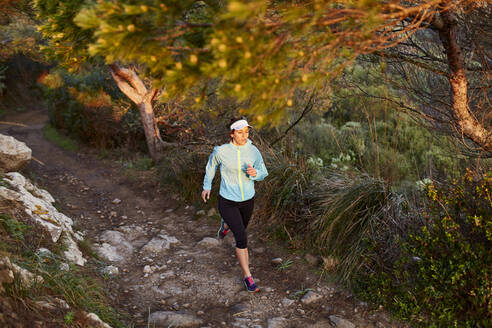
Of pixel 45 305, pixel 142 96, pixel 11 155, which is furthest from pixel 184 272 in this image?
pixel 142 96

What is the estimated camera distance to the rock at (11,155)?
607 centimetres

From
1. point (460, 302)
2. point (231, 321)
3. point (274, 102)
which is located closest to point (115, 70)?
point (231, 321)

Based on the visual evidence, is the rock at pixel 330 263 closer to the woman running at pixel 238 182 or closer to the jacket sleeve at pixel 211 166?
the woman running at pixel 238 182

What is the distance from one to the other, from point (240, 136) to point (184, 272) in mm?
1992

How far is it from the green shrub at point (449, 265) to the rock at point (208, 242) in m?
2.44

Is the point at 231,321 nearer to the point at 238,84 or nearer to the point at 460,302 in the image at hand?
the point at 460,302

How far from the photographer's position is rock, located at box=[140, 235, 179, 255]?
5.55 meters

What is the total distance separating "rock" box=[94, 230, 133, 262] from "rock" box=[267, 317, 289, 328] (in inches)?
90.4

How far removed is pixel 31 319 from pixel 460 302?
367 centimetres

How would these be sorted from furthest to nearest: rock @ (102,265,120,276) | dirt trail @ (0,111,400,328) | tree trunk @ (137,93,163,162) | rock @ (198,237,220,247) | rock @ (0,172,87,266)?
tree trunk @ (137,93,163,162) → rock @ (198,237,220,247) → rock @ (102,265,120,276) → rock @ (0,172,87,266) → dirt trail @ (0,111,400,328)

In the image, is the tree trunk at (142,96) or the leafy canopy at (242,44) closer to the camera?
the leafy canopy at (242,44)

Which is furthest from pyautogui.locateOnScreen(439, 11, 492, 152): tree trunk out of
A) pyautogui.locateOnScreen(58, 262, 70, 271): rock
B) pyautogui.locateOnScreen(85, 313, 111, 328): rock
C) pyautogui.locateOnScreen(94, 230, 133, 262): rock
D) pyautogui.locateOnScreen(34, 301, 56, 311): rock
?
pyautogui.locateOnScreen(94, 230, 133, 262): rock

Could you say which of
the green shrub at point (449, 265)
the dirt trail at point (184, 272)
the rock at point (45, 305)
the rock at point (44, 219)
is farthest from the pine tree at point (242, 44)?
the rock at point (44, 219)

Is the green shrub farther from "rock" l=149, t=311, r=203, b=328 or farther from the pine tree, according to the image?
the pine tree
